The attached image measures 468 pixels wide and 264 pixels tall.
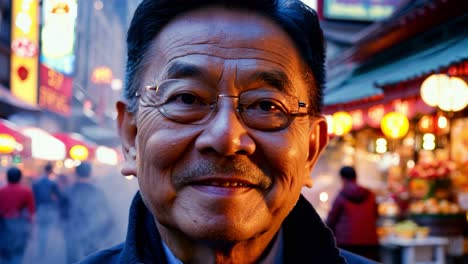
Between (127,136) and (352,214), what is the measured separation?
5145mm

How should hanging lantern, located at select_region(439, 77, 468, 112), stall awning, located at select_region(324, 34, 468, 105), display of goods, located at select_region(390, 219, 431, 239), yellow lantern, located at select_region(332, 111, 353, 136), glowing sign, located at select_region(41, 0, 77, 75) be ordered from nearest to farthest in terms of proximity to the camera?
1. hanging lantern, located at select_region(439, 77, 468, 112)
2. stall awning, located at select_region(324, 34, 468, 105)
3. display of goods, located at select_region(390, 219, 431, 239)
4. yellow lantern, located at select_region(332, 111, 353, 136)
5. glowing sign, located at select_region(41, 0, 77, 75)

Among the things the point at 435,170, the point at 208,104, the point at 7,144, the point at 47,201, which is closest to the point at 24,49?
the point at 7,144

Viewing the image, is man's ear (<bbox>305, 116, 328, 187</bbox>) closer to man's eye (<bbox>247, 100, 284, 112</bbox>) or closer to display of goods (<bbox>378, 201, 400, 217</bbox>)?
man's eye (<bbox>247, 100, 284, 112</bbox>)

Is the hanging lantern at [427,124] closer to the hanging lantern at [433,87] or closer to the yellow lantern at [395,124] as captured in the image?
the yellow lantern at [395,124]

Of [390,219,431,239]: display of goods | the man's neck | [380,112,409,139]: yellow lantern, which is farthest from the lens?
[380,112,409,139]: yellow lantern

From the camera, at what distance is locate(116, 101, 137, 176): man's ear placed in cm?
156

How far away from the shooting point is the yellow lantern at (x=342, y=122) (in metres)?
10.1

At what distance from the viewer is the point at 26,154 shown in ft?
32.1

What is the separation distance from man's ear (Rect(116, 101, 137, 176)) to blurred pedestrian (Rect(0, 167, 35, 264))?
20.1 ft

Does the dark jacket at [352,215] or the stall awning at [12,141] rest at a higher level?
the stall awning at [12,141]

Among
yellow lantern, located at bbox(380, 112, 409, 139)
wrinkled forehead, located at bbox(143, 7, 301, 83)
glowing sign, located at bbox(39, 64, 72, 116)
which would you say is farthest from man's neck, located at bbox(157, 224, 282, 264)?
glowing sign, located at bbox(39, 64, 72, 116)

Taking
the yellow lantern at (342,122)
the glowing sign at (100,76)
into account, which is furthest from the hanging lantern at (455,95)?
the glowing sign at (100,76)

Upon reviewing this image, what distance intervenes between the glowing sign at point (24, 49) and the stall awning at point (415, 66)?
24.3 feet

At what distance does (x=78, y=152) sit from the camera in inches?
560
